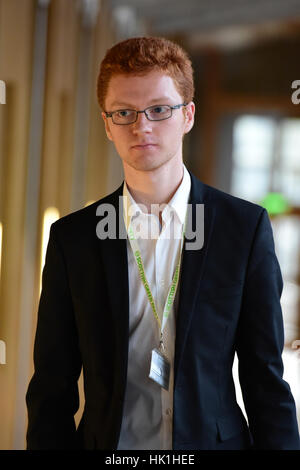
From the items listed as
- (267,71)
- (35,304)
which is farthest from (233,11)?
(267,71)

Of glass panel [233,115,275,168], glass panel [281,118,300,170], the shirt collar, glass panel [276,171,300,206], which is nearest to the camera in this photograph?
the shirt collar

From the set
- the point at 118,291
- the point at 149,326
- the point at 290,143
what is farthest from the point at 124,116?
the point at 290,143

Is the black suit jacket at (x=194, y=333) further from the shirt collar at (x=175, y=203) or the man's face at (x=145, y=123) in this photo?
the man's face at (x=145, y=123)

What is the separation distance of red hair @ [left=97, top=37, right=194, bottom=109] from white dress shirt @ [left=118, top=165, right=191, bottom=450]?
257 mm

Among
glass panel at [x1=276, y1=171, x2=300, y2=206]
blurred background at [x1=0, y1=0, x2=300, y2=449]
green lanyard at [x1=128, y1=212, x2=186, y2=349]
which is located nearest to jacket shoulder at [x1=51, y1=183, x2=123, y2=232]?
green lanyard at [x1=128, y1=212, x2=186, y2=349]

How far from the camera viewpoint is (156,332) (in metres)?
1.44

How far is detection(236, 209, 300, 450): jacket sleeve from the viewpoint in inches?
55.1

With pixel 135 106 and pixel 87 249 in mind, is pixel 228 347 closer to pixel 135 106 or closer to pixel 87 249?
pixel 87 249

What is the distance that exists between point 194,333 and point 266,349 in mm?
199

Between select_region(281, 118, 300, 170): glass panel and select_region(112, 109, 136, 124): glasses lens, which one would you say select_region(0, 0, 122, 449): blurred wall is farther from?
select_region(281, 118, 300, 170): glass panel

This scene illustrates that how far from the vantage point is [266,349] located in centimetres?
142

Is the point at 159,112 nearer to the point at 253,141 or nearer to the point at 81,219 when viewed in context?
the point at 81,219

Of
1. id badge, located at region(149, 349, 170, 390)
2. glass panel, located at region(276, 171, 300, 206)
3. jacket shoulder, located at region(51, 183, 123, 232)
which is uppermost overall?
glass panel, located at region(276, 171, 300, 206)

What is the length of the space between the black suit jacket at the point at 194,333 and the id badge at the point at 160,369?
31 mm
